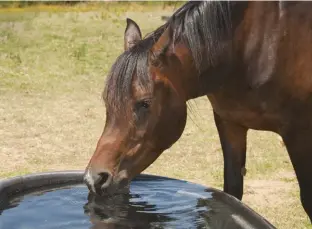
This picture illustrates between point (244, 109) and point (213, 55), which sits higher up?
point (213, 55)

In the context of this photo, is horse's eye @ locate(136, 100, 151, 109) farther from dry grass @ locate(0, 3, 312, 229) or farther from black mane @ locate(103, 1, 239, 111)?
dry grass @ locate(0, 3, 312, 229)

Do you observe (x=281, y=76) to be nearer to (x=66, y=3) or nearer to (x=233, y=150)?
(x=233, y=150)

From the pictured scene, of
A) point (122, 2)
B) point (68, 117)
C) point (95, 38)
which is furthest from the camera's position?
point (122, 2)

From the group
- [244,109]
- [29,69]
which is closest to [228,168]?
[244,109]

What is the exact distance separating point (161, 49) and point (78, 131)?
300cm

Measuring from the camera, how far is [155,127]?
2.10 m

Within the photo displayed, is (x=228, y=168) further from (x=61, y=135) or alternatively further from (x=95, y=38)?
(x=95, y=38)

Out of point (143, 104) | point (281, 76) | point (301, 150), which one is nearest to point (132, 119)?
point (143, 104)

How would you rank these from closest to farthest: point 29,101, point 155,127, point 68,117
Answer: point 155,127 < point 68,117 < point 29,101

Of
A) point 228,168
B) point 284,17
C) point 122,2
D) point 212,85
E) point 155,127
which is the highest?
point 122,2

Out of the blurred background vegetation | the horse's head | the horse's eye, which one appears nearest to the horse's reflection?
the horse's head

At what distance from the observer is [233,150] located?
265 centimetres

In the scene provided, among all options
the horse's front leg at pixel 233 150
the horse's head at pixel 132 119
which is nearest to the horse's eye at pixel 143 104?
the horse's head at pixel 132 119

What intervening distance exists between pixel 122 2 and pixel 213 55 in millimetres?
13919
